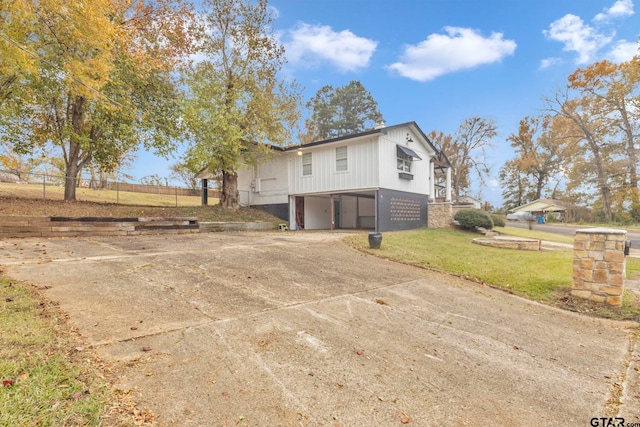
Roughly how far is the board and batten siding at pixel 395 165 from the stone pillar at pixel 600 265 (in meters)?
9.57

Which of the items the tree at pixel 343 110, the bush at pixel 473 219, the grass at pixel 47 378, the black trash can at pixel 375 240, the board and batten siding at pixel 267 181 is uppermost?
the tree at pixel 343 110

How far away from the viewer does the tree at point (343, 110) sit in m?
38.7

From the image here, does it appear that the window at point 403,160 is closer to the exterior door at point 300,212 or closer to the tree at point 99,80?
the exterior door at point 300,212

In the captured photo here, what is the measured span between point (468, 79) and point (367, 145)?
1136 cm

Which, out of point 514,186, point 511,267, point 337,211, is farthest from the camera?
point 514,186

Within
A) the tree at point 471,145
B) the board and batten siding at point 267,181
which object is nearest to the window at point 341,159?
the board and batten siding at point 267,181

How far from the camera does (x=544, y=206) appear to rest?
131 ft

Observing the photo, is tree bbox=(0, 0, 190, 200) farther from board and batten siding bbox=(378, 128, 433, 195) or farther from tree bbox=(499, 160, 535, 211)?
tree bbox=(499, 160, 535, 211)

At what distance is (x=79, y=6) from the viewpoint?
955cm

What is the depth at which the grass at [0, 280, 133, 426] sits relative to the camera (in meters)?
1.81

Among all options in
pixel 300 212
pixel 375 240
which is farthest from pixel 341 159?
pixel 375 240

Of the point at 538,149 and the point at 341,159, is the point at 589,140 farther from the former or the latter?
the point at 341,159

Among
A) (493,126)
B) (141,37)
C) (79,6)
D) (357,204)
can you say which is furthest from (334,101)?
(79,6)

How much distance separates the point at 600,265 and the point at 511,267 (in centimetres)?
247
